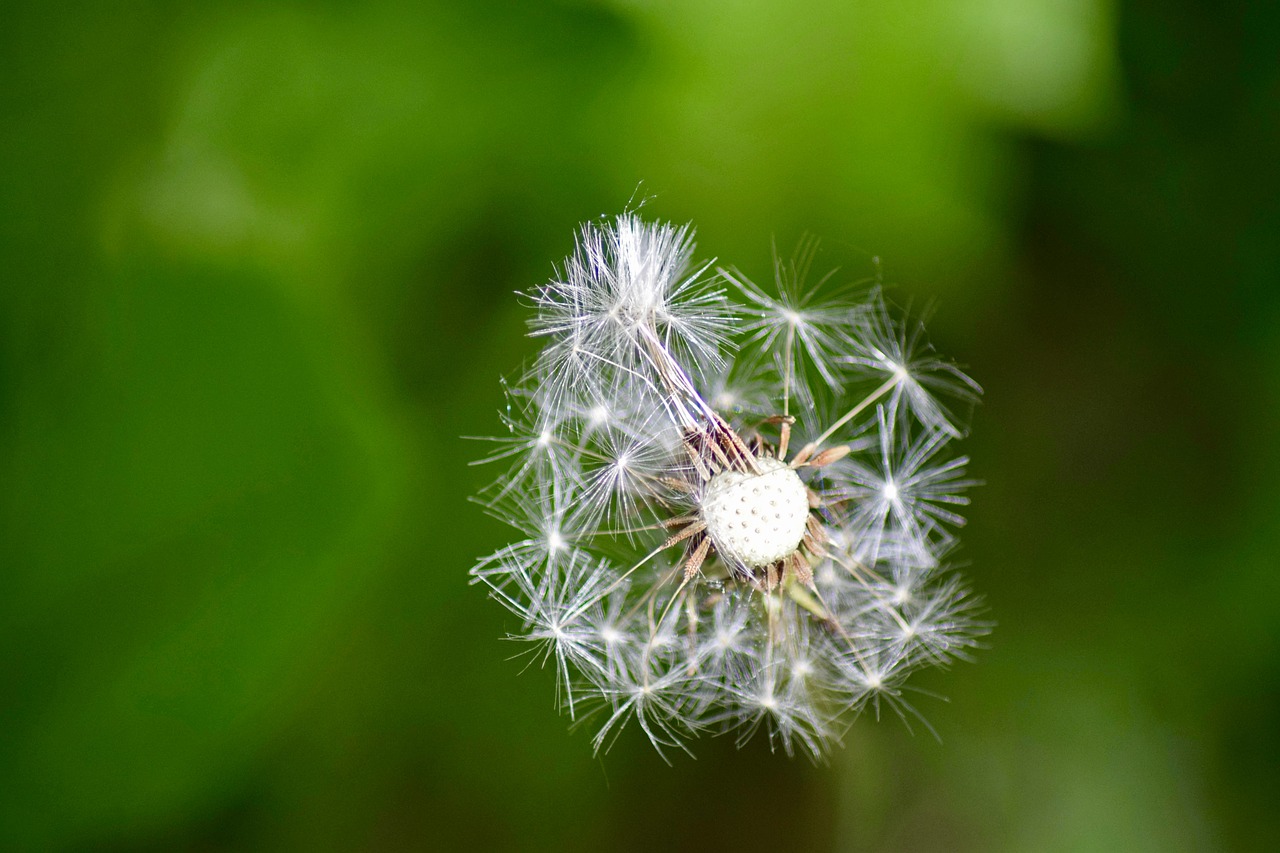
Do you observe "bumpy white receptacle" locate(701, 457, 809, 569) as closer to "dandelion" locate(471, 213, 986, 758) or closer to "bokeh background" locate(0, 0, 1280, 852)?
"dandelion" locate(471, 213, 986, 758)

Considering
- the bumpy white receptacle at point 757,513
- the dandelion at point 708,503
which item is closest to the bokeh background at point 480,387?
the dandelion at point 708,503

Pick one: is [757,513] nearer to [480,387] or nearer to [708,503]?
[708,503]

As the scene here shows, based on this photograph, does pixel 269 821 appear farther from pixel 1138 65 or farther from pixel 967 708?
pixel 1138 65

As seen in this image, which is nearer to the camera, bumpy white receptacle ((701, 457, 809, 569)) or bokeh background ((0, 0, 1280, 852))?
bumpy white receptacle ((701, 457, 809, 569))

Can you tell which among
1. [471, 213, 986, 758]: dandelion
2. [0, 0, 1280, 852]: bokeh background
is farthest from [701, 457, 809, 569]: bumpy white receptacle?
[0, 0, 1280, 852]: bokeh background

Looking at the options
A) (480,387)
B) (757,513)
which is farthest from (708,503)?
(480,387)

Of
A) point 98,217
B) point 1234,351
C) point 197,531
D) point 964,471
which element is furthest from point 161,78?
point 1234,351
